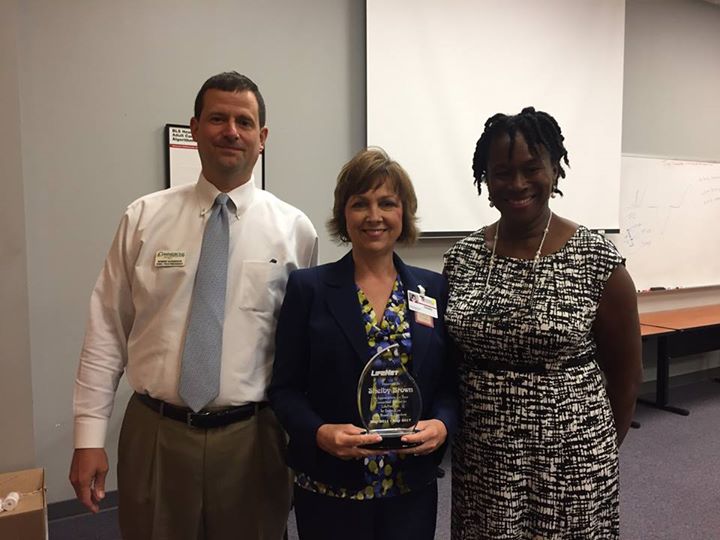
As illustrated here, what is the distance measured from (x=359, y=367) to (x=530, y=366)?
0.45 metres

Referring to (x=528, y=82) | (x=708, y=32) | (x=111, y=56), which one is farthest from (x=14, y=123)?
(x=708, y=32)

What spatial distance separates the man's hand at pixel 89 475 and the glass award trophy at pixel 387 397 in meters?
0.78

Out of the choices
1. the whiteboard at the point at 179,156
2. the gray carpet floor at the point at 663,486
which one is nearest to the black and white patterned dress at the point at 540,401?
the gray carpet floor at the point at 663,486

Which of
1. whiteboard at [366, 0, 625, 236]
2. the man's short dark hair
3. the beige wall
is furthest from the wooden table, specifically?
the beige wall

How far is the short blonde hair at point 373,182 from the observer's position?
55.8 inches

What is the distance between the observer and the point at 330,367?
135 cm

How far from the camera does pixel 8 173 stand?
7.07 ft

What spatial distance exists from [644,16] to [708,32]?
0.90 metres

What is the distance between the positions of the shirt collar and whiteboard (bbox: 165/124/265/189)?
136 cm

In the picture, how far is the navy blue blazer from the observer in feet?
4.38

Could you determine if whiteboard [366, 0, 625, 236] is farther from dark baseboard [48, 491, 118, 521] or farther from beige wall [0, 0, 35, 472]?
dark baseboard [48, 491, 118, 521]

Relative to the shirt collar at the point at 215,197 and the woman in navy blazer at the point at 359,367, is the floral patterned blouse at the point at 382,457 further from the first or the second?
the shirt collar at the point at 215,197

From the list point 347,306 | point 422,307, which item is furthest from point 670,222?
point 347,306

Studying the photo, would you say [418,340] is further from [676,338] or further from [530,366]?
[676,338]
